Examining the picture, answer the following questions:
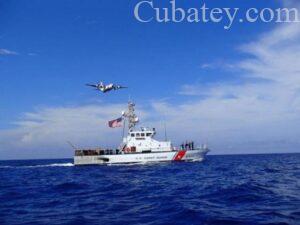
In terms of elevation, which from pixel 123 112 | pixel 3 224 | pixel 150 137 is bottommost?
pixel 3 224

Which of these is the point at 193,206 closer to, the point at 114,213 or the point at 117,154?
the point at 114,213

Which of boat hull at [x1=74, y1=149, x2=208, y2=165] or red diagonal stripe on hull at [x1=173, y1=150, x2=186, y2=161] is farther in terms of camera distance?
red diagonal stripe on hull at [x1=173, y1=150, x2=186, y2=161]

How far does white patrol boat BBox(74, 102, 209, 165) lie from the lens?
71000 millimetres

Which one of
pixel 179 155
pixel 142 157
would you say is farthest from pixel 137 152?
pixel 179 155

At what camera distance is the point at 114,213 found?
56.4ft

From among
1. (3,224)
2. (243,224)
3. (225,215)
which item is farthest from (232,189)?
(3,224)

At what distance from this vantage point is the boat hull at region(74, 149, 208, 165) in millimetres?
70812

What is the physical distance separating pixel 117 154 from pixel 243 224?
5953 cm

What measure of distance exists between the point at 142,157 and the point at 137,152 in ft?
4.36

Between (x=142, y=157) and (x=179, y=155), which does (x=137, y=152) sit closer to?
(x=142, y=157)

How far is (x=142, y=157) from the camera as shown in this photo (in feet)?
232

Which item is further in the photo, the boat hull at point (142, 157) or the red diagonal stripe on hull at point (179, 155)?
the red diagonal stripe on hull at point (179, 155)

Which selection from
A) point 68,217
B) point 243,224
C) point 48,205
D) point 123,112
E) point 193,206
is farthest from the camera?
point 123,112

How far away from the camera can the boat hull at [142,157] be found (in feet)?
232
